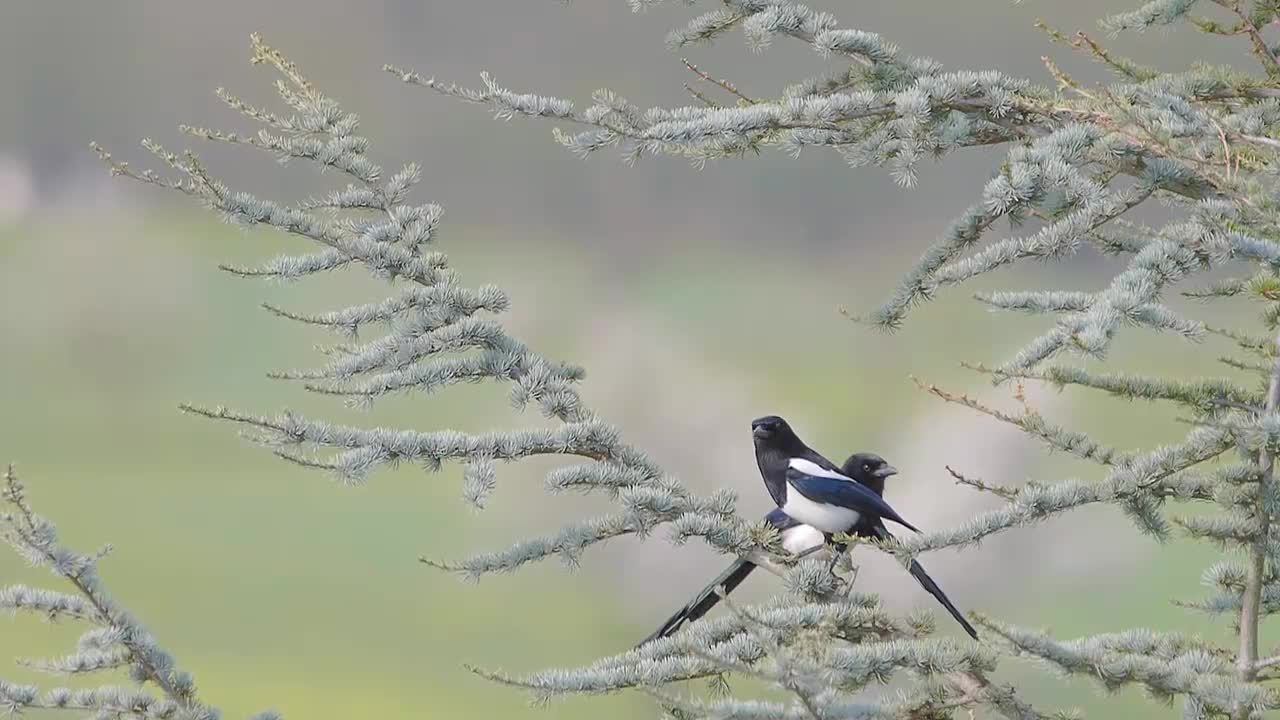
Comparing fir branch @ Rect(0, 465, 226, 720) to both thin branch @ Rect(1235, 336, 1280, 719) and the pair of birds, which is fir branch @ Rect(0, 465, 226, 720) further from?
thin branch @ Rect(1235, 336, 1280, 719)

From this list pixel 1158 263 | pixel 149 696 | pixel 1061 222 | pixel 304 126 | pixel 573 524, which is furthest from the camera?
pixel 304 126

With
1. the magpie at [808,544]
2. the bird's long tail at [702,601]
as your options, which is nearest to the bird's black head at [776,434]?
the magpie at [808,544]

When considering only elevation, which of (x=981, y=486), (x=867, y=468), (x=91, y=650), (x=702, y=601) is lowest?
(x=91, y=650)

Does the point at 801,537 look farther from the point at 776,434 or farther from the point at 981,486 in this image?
the point at 981,486

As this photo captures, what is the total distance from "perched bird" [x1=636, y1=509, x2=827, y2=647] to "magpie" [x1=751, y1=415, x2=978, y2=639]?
0.03 metres

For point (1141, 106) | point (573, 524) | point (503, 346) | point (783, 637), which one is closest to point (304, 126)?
point (503, 346)

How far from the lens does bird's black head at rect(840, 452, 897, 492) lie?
7.88 feet

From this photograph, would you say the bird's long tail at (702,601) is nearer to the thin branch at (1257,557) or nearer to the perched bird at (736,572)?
the perched bird at (736,572)

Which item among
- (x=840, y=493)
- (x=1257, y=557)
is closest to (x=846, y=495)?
(x=840, y=493)

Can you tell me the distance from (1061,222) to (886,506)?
593 millimetres

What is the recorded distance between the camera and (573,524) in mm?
1904

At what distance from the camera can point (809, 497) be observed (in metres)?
2.22

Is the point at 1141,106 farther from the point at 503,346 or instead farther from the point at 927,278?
the point at 503,346

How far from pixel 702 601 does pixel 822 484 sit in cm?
30
